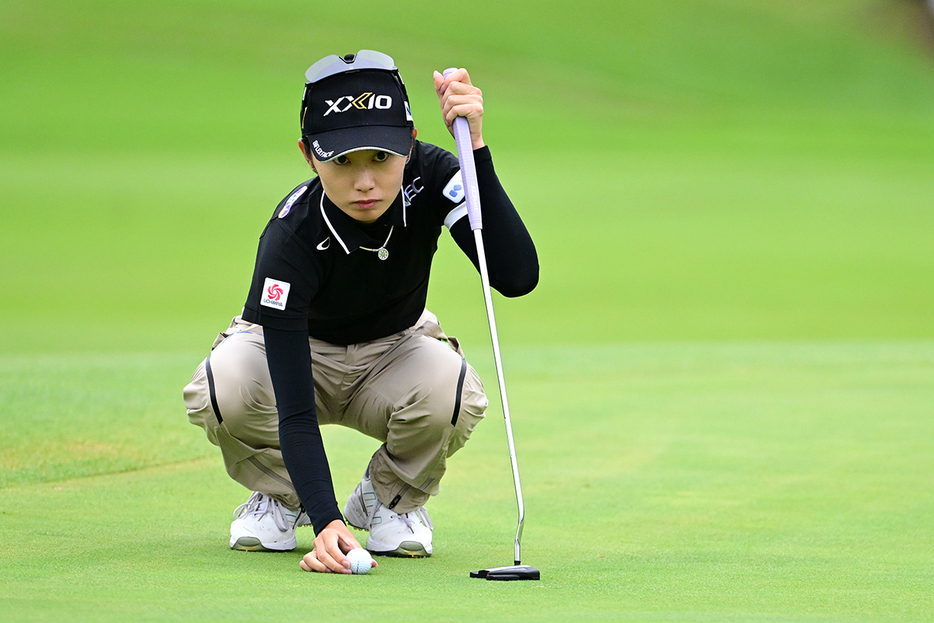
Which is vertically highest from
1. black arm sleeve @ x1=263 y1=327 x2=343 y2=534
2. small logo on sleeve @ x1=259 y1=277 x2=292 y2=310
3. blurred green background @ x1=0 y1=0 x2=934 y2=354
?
blurred green background @ x1=0 y1=0 x2=934 y2=354

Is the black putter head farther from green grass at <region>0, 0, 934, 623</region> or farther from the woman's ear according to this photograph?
the woman's ear

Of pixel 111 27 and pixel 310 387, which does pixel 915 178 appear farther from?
pixel 310 387

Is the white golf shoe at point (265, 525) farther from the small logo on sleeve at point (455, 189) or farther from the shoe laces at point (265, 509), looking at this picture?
the small logo on sleeve at point (455, 189)

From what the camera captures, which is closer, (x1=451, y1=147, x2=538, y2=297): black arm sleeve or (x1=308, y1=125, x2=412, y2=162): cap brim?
(x1=308, y1=125, x2=412, y2=162): cap brim

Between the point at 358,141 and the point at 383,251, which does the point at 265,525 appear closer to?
the point at 383,251

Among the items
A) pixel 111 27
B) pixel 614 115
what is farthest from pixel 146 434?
pixel 111 27

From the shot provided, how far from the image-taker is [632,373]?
23.1 feet

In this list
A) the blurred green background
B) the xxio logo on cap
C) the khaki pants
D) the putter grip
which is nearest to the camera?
the xxio logo on cap

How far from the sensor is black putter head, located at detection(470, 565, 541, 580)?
233 centimetres

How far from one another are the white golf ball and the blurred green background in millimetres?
7033

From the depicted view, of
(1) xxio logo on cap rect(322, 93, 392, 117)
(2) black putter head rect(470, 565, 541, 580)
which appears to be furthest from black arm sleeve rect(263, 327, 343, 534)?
(1) xxio logo on cap rect(322, 93, 392, 117)

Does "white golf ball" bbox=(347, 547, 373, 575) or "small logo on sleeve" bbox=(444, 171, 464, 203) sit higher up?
"small logo on sleeve" bbox=(444, 171, 464, 203)

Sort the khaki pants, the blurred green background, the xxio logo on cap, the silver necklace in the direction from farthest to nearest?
the blurred green background → the khaki pants → the silver necklace → the xxio logo on cap

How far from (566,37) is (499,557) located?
29.1m
